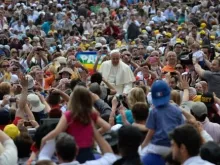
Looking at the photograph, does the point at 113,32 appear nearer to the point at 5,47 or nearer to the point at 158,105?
the point at 5,47

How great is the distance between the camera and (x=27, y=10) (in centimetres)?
3506

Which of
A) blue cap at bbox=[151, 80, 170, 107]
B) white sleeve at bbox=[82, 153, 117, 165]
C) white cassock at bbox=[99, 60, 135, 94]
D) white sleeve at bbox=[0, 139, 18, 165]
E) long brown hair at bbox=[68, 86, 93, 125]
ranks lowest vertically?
white cassock at bbox=[99, 60, 135, 94]

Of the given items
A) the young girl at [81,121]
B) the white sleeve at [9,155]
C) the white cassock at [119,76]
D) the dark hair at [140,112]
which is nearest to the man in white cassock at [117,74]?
the white cassock at [119,76]

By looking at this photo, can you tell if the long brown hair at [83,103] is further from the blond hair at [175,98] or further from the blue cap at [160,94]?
the blond hair at [175,98]

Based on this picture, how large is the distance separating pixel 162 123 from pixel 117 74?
7.21 meters

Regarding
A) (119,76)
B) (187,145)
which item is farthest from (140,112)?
(119,76)

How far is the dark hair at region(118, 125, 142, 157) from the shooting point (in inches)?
305

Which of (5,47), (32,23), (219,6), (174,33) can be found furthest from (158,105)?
(219,6)

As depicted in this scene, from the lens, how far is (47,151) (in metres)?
8.22

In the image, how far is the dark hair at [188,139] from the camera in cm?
752

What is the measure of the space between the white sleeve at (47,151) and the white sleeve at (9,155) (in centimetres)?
37

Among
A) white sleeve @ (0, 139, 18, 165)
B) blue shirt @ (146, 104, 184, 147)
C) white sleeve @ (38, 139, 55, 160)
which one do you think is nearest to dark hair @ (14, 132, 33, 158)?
white sleeve @ (0, 139, 18, 165)

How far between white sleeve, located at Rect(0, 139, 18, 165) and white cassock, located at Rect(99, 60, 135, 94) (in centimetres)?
729

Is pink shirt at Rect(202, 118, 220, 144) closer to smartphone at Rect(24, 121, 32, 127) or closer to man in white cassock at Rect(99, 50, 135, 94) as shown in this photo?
smartphone at Rect(24, 121, 32, 127)
